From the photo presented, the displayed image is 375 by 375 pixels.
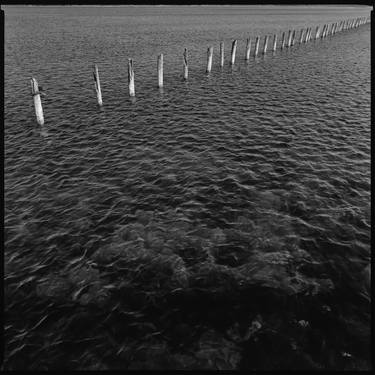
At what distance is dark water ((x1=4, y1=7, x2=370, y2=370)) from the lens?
996 centimetres

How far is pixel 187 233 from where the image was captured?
1441 centimetres

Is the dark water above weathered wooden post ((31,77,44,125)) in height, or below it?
below

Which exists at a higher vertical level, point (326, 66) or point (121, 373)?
point (326, 66)

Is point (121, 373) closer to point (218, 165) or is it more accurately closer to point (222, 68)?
point (218, 165)

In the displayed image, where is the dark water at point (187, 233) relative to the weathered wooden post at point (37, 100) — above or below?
below

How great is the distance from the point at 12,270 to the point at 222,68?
38.8 m

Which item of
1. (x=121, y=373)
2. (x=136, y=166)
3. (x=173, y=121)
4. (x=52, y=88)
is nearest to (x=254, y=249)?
(x=121, y=373)

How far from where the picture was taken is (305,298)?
11.2 meters

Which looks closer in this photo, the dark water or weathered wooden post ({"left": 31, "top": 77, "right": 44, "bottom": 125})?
the dark water

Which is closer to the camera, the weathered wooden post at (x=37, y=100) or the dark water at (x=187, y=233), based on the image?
the dark water at (x=187, y=233)

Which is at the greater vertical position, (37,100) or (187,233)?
(37,100)

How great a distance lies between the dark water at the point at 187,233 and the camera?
9961mm

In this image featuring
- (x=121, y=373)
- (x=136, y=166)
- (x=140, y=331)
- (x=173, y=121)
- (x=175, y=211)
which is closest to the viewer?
(x=121, y=373)

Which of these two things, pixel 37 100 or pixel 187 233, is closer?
pixel 187 233
